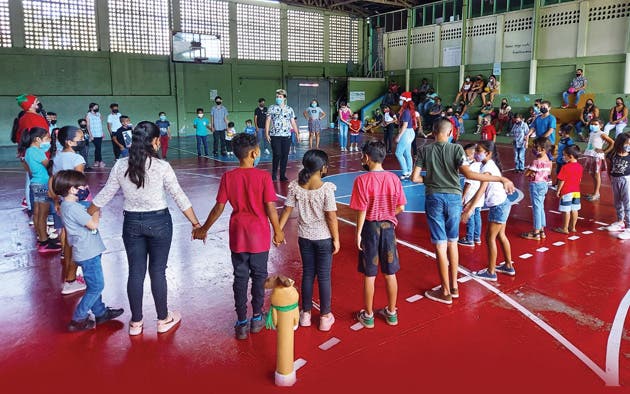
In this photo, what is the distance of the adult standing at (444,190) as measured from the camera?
4582mm

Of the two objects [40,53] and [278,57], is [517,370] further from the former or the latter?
[278,57]

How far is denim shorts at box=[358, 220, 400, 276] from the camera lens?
4094 millimetres

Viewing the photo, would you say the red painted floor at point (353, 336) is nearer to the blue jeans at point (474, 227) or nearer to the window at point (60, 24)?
the blue jeans at point (474, 227)

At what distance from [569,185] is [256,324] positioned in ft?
16.2

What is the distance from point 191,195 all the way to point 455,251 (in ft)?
21.1

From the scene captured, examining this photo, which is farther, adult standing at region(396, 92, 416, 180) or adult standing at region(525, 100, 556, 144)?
adult standing at region(396, 92, 416, 180)

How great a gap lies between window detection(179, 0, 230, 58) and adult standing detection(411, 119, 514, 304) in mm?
21983

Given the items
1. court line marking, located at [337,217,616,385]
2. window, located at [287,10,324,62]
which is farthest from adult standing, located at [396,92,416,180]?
window, located at [287,10,324,62]

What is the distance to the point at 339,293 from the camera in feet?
16.1

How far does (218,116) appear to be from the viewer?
51.3 ft

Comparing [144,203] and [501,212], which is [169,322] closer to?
[144,203]

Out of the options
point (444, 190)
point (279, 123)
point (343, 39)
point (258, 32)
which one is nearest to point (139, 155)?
point (444, 190)

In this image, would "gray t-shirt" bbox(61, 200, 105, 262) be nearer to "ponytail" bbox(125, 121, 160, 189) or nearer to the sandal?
"ponytail" bbox(125, 121, 160, 189)

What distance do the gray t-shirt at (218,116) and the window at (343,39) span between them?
14821 mm
